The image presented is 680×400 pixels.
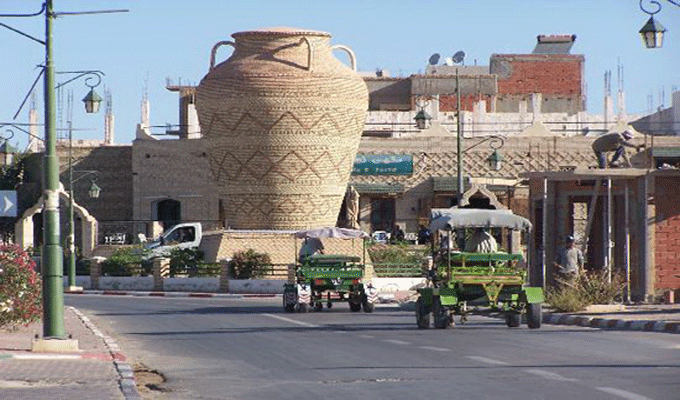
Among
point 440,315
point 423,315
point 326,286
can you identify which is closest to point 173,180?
point 326,286

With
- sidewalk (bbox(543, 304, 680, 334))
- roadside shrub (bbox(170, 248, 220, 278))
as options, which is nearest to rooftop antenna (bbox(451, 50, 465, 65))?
roadside shrub (bbox(170, 248, 220, 278))

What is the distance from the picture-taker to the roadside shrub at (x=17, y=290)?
2638 cm

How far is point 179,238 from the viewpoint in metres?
69.2

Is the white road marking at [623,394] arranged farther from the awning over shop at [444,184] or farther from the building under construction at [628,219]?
the awning over shop at [444,184]

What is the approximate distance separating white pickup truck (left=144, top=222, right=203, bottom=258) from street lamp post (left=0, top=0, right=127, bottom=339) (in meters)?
45.0

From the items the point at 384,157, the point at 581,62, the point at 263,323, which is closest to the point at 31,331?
the point at 263,323

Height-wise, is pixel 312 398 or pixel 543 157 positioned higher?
pixel 543 157

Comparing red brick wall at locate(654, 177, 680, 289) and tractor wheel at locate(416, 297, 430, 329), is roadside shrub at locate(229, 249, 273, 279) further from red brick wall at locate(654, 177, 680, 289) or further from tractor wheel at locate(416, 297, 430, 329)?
tractor wheel at locate(416, 297, 430, 329)

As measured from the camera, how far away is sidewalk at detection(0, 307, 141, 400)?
1528 cm

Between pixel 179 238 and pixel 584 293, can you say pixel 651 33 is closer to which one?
pixel 584 293

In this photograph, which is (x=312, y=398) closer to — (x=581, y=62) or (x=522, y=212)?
(x=522, y=212)

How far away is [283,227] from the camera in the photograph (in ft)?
223

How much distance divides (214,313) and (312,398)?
2406 centimetres

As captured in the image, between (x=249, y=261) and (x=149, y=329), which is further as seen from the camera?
(x=249, y=261)
